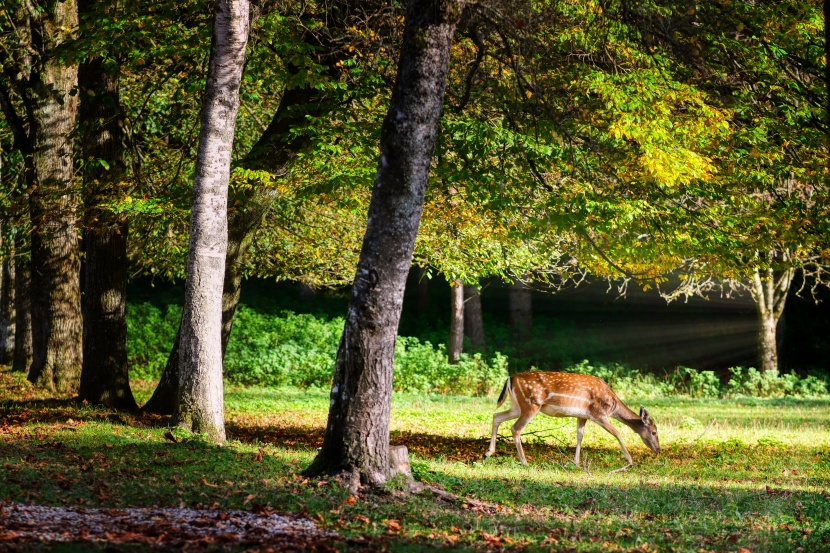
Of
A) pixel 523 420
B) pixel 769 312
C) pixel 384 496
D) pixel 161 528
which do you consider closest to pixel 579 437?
pixel 523 420

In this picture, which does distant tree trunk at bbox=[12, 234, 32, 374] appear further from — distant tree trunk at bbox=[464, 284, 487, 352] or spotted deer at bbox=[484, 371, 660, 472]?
distant tree trunk at bbox=[464, 284, 487, 352]

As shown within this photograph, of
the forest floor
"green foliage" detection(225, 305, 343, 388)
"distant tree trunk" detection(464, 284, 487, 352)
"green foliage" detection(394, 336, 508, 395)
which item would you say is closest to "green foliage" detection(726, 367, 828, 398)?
"green foliage" detection(394, 336, 508, 395)

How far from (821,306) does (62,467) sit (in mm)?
27038

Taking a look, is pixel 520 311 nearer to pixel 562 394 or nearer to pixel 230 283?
pixel 230 283

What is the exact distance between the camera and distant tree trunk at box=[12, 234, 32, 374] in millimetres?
20203

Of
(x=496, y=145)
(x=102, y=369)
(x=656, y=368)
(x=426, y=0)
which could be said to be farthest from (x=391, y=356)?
(x=656, y=368)

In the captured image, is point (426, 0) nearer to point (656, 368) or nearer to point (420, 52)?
point (420, 52)

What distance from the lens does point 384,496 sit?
7516 millimetres

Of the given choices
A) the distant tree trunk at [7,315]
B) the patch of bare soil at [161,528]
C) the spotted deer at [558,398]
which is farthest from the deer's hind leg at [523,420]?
the distant tree trunk at [7,315]

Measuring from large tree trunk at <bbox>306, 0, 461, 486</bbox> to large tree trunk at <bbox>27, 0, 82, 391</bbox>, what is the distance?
9032mm

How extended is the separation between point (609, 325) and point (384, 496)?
29400 mm

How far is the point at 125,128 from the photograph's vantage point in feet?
48.8

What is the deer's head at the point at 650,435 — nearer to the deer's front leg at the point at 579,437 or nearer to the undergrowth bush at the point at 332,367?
the deer's front leg at the point at 579,437

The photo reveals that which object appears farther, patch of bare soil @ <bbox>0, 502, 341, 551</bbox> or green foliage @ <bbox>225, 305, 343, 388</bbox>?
green foliage @ <bbox>225, 305, 343, 388</bbox>
